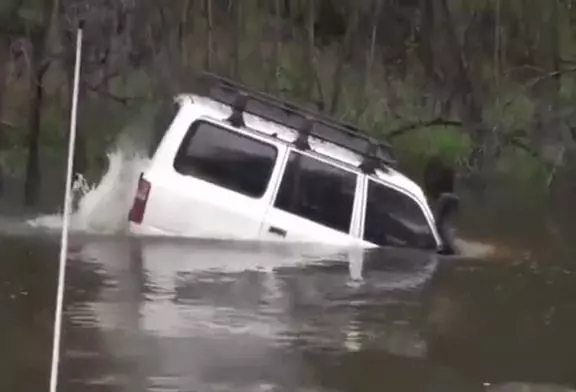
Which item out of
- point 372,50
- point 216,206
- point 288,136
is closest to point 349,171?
point 288,136

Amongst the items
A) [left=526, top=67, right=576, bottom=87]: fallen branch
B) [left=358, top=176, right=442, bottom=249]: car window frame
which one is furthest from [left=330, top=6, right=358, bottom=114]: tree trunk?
[left=358, top=176, right=442, bottom=249]: car window frame

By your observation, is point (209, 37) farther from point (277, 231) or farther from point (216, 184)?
point (277, 231)

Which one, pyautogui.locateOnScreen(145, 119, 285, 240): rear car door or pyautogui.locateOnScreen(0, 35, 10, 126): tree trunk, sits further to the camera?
pyautogui.locateOnScreen(0, 35, 10, 126): tree trunk

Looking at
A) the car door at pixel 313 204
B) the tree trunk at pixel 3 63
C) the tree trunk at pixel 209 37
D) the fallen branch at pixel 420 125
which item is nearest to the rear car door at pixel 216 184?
the car door at pixel 313 204

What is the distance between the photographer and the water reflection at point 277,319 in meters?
6.28

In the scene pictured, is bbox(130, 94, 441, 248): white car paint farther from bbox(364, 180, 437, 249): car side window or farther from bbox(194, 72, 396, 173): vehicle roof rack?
bbox(194, 72, 396, 173): vehicle roof rack

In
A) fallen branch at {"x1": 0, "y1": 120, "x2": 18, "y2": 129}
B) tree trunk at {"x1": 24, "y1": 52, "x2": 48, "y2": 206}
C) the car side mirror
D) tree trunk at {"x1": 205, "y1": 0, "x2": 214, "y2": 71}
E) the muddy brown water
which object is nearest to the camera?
the muddy brown water

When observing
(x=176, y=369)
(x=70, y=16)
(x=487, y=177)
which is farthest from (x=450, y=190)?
(x=176, y=369)

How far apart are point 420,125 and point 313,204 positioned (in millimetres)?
5669

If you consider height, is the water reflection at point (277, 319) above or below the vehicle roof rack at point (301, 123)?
below

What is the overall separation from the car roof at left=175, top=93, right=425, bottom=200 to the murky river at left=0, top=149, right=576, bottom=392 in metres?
0.58

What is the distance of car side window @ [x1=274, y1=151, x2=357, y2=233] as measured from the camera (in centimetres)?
931

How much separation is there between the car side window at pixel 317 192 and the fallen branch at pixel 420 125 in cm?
505

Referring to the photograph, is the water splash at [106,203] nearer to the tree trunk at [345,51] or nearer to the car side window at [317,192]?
the car side window at [317,192]
